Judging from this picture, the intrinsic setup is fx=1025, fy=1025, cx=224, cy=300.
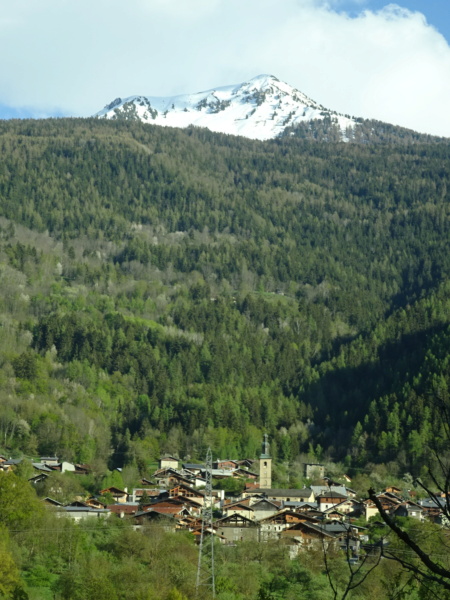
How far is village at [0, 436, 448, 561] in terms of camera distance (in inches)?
3223

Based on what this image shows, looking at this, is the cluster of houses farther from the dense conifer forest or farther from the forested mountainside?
the forested mountainside

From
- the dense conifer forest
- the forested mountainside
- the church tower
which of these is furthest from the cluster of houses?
the forested mountainside

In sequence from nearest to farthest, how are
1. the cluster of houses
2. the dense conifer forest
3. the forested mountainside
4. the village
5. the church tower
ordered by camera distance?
the dense conifer forest → the village → the cluster of houses → the church tower → the forested mountainside

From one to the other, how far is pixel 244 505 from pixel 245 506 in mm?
445

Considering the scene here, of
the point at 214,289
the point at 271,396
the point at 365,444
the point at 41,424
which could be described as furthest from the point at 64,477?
the point at 214,289

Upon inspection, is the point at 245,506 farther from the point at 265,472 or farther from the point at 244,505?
the point at 265,472

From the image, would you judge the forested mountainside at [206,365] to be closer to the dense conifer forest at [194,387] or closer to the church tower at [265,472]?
the dense conifer forest at [194,387]

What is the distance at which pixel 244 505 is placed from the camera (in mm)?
93250

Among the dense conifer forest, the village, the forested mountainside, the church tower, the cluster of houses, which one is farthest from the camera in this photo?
the forested mountainside

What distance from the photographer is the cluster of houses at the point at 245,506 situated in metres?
82.3

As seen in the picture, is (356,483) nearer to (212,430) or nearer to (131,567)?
(212,430)

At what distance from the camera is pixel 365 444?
122 meters

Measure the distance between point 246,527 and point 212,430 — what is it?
137ft

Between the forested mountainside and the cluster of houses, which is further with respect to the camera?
the forested mountainside
